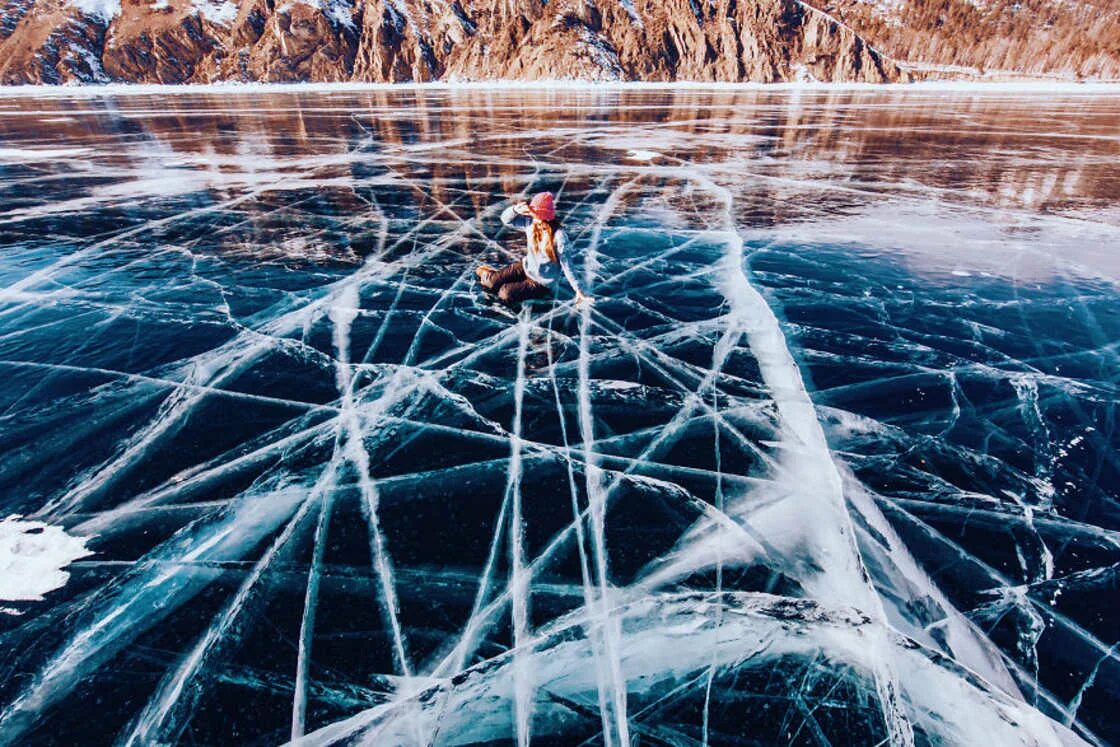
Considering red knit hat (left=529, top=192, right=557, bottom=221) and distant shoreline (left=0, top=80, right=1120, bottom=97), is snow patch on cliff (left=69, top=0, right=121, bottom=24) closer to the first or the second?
distant shoreline (left=0, top=80, right=1120, bottom=97)

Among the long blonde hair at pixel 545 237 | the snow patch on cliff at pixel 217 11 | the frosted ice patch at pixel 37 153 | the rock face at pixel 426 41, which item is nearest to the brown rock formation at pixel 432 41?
the rock face at pixel 426 41

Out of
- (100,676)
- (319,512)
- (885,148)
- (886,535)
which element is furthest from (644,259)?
(885,148)

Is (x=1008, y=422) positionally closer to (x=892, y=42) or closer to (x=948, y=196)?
(x=948, y=196)

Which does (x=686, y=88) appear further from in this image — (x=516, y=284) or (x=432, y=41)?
(x=432, y=41)


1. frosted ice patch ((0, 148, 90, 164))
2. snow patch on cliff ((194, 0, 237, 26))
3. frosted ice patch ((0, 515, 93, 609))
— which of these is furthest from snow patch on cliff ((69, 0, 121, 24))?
frosted ice patch ((0, 515, 93, 609))

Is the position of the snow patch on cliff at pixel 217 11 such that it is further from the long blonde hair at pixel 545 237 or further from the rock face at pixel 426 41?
the long blonde hair at pixel 545 237

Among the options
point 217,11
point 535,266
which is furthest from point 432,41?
point 535,266
